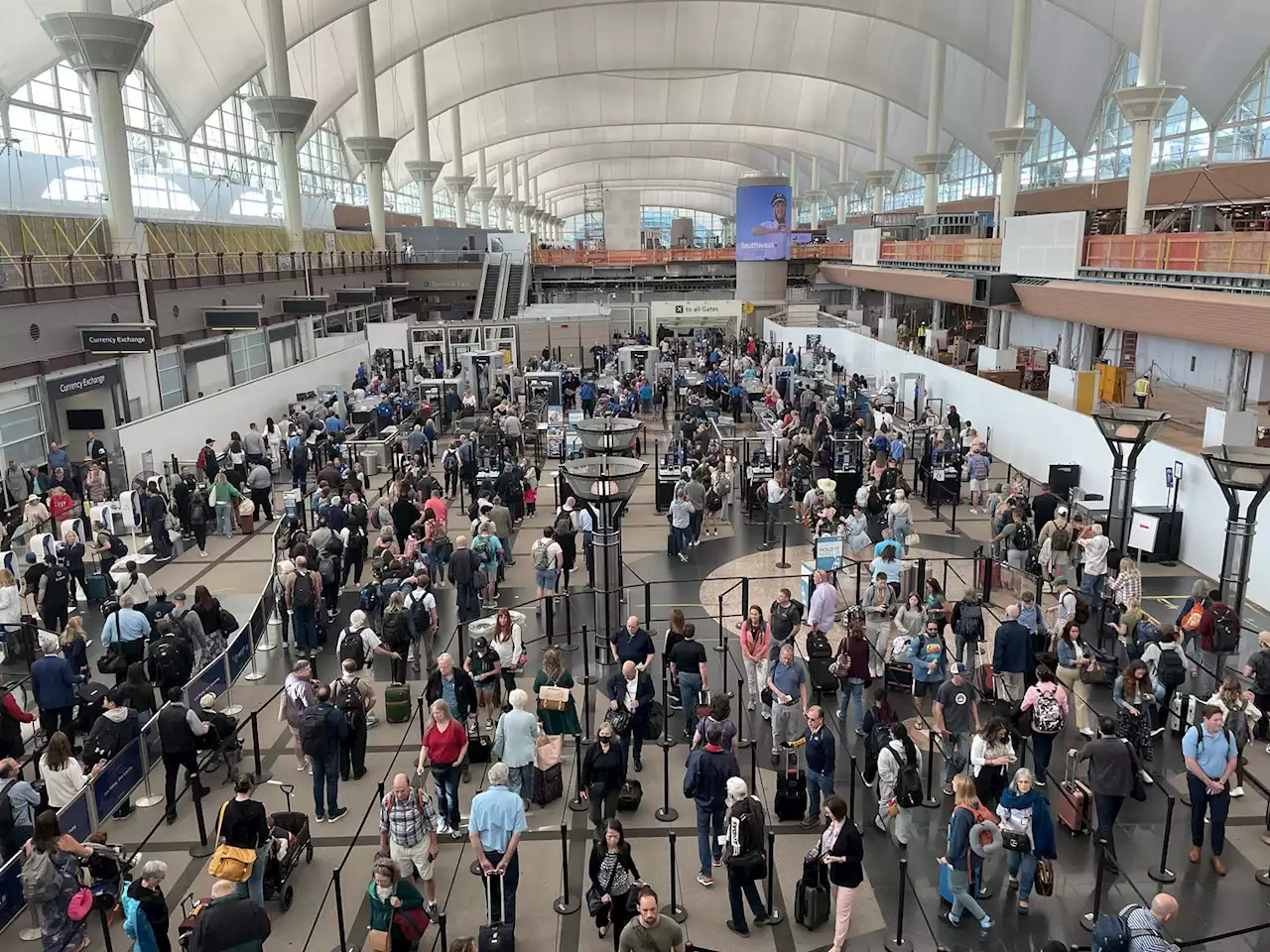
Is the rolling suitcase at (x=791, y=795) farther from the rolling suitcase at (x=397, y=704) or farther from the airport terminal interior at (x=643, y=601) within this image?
the rolling suitcase at (x=397, y=704)

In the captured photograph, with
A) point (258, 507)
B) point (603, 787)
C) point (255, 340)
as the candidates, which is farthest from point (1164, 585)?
point (255, 340)

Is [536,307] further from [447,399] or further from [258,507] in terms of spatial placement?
[258,507]

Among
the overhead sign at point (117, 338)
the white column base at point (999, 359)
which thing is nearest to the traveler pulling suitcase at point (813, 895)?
the overhead sign at point (117, 338)

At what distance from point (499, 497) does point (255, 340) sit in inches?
736

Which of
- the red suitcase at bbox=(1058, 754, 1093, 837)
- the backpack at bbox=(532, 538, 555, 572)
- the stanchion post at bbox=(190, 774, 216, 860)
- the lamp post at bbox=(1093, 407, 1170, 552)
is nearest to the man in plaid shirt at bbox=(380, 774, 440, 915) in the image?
the stanchion post at bbox=(190, 774, 216, 860)

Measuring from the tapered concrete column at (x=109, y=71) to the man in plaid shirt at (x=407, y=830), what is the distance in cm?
2253

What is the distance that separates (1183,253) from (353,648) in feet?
57.8

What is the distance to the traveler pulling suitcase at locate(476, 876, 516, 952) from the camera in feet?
20.2

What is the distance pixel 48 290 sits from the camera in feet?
64.0

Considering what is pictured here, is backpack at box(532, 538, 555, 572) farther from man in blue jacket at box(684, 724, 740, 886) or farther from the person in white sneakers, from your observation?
man in blue jacket at box(684, 724, 740, 886)

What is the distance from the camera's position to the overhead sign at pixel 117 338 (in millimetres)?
20547

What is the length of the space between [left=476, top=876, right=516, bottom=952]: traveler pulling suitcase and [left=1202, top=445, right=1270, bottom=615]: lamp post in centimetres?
849

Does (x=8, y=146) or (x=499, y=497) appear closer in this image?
(x=499, y=497)

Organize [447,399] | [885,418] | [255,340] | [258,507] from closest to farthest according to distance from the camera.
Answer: [258,507], [885,418], [447,399], [255,340]
